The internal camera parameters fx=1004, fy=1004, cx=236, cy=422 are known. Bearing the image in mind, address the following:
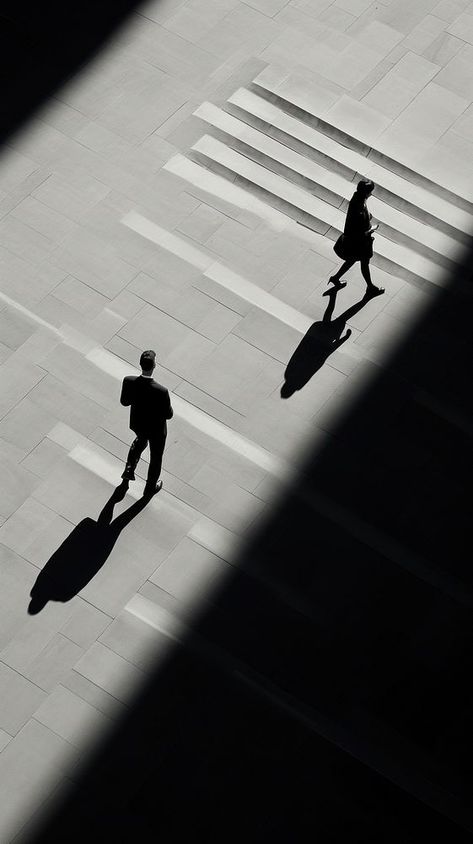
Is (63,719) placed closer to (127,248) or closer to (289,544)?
(289,544)

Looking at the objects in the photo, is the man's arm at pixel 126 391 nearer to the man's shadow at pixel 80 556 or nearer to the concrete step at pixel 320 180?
the man's shadow at pixel 80 556

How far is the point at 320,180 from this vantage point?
15273mm

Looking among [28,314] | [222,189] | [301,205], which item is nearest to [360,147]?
[301,205]

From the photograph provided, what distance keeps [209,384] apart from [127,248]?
2.56 m

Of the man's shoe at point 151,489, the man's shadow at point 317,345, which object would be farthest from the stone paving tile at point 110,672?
the man's shadow at point 317,345

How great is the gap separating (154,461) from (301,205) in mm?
5304

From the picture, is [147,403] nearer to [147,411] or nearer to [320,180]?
[147,411]

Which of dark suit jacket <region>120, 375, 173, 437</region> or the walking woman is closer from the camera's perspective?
dark suit jacket <region>120, 375, 173, 437</region>

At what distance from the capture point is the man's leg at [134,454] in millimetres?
11555

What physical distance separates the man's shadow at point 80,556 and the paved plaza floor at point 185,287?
0.09 feet

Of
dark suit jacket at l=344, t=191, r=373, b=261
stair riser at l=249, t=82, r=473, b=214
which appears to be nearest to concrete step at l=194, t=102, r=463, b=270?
stair riser at l=249, t=82, r=473, b=214

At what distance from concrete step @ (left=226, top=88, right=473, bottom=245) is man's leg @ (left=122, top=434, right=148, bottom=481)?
596 centimetres

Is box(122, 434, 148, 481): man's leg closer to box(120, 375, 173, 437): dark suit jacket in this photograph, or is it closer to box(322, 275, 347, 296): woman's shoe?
box(120, 375, 173, 437): dark suit jacket

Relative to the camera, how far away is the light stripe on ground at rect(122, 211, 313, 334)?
1380cm
